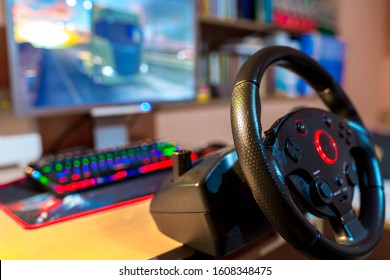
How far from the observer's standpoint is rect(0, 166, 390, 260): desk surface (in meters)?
0.42

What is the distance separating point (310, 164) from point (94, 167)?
419mm

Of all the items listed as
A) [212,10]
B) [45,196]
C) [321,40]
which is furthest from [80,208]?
[321,40]

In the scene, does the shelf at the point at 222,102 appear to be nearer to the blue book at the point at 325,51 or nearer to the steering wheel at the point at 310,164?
the blue book at the point at 325,51

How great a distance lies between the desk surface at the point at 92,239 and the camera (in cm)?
42

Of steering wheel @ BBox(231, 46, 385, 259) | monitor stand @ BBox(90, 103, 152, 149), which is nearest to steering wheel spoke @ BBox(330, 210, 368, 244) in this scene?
steering wheel @ BBox(231, 46, 385, 259)

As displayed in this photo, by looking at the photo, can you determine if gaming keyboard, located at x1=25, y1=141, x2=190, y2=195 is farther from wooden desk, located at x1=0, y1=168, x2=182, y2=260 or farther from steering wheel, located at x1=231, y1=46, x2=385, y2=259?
steering wheel, located at x1=231, y1=46, x2=385, y2=259

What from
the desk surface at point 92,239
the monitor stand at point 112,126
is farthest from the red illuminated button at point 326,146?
the monitor stand at point 112,126

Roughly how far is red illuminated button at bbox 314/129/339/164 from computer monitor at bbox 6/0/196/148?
59 cm

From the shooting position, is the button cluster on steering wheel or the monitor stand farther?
the monitor stand

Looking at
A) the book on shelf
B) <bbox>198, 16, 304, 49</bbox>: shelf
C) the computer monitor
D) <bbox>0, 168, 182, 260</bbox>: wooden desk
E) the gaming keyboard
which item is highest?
the book on shelf

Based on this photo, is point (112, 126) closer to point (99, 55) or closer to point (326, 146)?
point (99, 55)

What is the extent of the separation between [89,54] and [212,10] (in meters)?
0.64

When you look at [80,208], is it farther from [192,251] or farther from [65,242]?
[192,251]
